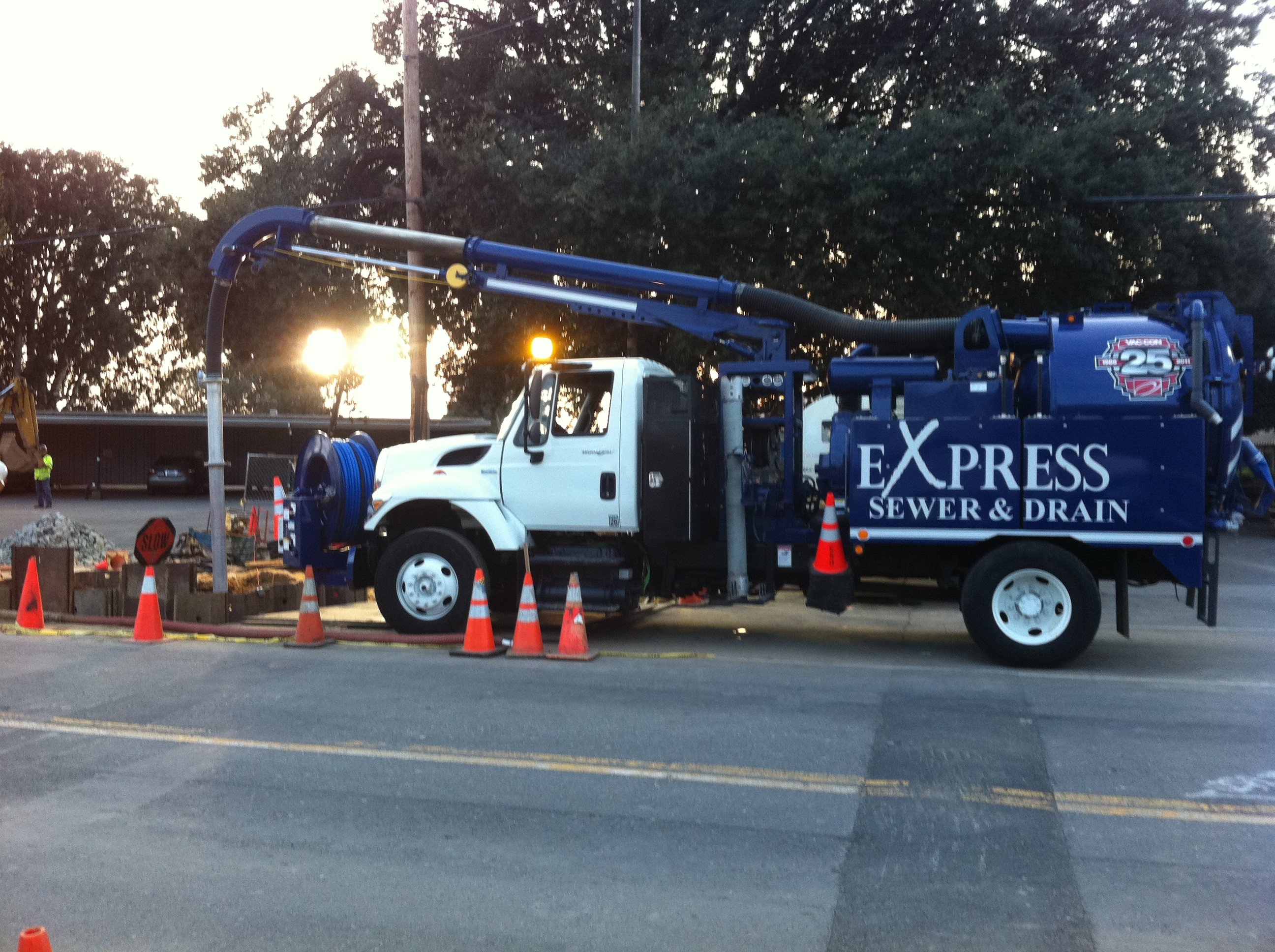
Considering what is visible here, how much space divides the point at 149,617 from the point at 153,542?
215 centimetres

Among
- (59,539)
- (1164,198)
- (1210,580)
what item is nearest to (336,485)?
(59,539)

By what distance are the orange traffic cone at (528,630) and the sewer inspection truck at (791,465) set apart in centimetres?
83

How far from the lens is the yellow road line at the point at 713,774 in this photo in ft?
19.7

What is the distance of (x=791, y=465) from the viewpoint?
36.6 feet

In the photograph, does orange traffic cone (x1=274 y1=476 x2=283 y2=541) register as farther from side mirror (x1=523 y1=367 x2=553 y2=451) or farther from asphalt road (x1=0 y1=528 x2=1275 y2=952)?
side mirror (x1=523 y1=367 x2=553 y2=451)

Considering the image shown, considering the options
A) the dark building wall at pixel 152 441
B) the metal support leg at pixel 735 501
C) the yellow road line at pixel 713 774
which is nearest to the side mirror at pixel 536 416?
the metal support leg at pixel 735 501

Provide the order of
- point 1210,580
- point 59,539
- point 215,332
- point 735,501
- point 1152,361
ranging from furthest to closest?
point 59,539
point 215,332
point 735,501
point 1210,580
point 1152,361

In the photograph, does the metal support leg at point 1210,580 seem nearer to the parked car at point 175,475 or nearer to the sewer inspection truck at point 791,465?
the sewer inspection truck at point 791,465

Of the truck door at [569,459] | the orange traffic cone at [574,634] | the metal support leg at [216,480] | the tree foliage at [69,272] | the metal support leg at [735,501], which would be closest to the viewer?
the orange traffic cone at [574,634]

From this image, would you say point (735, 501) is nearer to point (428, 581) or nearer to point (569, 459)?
point (569, 459)

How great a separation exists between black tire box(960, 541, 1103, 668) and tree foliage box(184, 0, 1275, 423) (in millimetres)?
9739

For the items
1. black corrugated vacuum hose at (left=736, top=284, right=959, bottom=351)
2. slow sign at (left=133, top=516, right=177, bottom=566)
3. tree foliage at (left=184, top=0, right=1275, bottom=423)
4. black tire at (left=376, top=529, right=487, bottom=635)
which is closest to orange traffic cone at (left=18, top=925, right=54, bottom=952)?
black tire at (left=376, top=529, right=487, bottom=635)

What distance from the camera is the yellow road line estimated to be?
19.7 ft

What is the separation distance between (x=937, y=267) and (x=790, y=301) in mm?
8848
